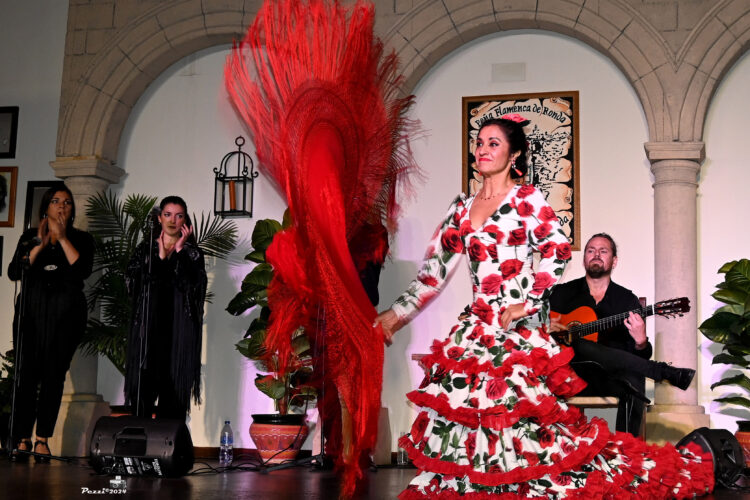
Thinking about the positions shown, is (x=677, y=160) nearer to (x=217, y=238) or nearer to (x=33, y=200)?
(x=217, y=238)

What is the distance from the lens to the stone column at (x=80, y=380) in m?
6.76

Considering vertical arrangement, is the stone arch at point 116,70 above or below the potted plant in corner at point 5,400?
above

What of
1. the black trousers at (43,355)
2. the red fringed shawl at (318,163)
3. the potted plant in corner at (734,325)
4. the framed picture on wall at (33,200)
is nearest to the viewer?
the red fringed shawl at (318,163)

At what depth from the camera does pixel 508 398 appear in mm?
3102

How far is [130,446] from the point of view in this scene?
14.5 ft

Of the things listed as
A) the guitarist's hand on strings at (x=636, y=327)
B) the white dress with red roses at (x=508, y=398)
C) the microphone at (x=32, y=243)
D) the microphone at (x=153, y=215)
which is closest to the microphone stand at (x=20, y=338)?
the microphone at (x=32, y=243)

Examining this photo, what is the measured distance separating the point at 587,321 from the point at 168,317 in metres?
2.48

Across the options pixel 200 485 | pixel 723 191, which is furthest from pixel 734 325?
pixel 200 485

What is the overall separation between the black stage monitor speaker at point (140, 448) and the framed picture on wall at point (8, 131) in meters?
3.79

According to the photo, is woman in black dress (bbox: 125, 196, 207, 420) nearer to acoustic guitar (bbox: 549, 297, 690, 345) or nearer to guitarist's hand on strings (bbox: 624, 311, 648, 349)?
acoustic guitar (bbox: 549, 297, 690, 345)

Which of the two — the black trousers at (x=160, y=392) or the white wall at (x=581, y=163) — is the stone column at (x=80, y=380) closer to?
the black trousers at (x=160, y=392)

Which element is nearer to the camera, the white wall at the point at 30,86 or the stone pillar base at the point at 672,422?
the stone pillar base at the point at 672,422

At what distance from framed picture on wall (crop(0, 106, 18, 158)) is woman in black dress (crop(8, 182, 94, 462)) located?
189cm

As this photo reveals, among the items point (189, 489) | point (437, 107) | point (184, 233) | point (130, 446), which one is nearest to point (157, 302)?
point (184, 233)
